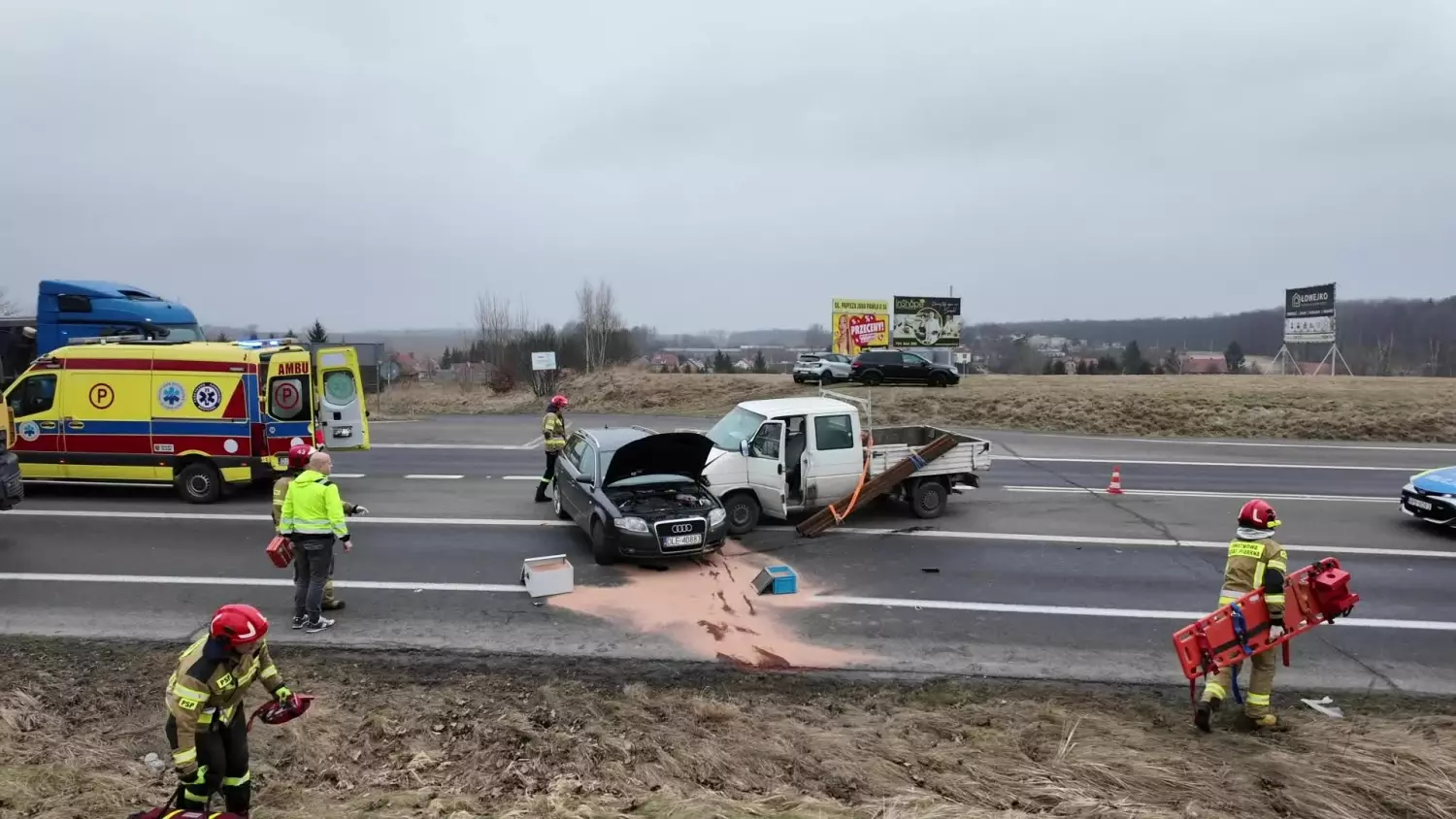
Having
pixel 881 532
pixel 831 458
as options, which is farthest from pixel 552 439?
pixel 881 532

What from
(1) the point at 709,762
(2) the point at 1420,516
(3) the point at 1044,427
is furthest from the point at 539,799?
(3) the point at 1044,427

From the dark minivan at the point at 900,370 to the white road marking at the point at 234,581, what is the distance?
2598cm

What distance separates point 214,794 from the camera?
14.8ft

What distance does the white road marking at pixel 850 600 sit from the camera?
848 cm

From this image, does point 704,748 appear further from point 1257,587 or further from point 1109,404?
point 1109,404

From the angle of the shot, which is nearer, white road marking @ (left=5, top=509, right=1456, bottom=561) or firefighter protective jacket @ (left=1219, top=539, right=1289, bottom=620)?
firefighter protective jacket @ (left=1219, top=539, right=1289, bottom=620)

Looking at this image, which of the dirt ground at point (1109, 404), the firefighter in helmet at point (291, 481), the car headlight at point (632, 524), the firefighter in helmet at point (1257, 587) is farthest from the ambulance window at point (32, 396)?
the dirt ground at point (1109, 404)

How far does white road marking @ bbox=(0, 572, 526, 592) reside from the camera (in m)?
9.24

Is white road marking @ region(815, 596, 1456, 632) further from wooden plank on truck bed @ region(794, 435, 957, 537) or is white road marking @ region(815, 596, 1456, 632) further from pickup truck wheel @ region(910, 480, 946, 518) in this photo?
pickup truck wheel @ region(910, 480, 946, 518)

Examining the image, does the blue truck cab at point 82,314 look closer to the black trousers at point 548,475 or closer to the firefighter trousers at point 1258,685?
the black trousers at point 548,475

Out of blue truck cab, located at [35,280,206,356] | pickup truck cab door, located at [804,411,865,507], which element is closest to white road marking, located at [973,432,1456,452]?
pickup truck cab door, located at [804,411,865,507]

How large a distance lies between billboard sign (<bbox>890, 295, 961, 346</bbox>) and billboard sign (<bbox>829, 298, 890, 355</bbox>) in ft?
1.76

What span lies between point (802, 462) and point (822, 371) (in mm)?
23928

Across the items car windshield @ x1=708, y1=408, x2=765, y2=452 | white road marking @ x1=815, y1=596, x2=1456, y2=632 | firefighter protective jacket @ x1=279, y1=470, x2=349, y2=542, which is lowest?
white road marking @ x1=815, y1=596, x2=1456, y2=632
